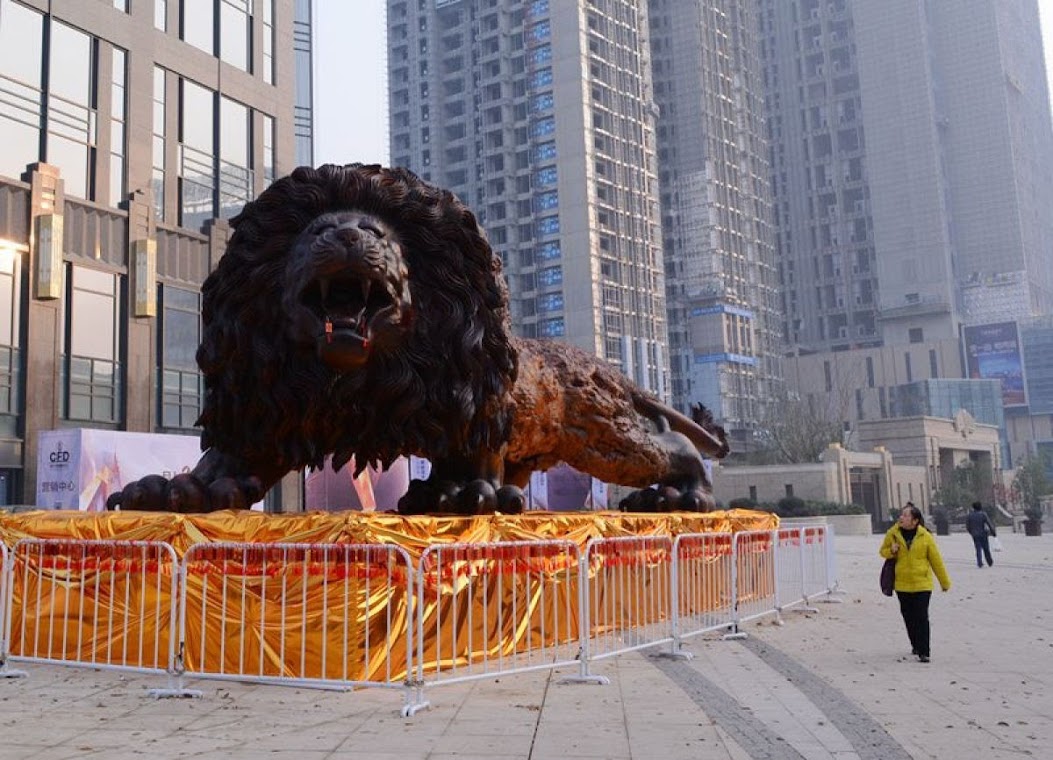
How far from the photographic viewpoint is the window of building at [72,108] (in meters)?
21.1

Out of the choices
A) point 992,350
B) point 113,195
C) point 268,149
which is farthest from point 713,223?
point 113,195

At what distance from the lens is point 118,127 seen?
887 inches

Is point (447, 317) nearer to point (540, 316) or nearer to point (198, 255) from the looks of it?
point (198, 255)

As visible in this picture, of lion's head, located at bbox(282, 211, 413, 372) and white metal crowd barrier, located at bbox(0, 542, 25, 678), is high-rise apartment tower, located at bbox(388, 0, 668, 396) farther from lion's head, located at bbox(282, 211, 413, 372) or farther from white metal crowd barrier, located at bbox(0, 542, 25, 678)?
lion's head, located at bbox(282, 211, 413, 372)

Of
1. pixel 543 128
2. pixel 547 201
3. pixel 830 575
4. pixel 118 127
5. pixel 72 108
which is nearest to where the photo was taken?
pixel 830 575

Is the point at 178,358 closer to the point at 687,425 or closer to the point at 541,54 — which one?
the point at 687,425

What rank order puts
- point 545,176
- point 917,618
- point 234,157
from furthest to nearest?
point 545,176 < point 234,157 < point 917,618

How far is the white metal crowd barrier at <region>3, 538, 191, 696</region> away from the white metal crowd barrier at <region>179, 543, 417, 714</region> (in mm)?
197

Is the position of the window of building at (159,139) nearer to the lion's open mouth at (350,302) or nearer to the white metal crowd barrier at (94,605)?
the white metal crowd barrier at (94,605)

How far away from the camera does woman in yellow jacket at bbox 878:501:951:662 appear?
672 centimetres

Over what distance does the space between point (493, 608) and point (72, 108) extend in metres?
19.9

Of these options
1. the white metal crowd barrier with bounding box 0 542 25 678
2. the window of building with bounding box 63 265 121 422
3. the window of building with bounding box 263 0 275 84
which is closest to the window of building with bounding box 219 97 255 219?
the window of building with bounding box 263 0 275 84

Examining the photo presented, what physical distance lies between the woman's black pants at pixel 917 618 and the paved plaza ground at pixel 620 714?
18cm

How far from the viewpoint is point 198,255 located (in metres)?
24.1
